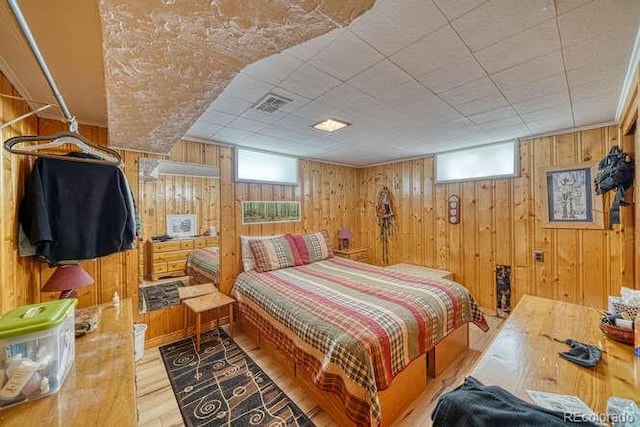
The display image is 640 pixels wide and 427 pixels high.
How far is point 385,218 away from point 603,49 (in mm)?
3442

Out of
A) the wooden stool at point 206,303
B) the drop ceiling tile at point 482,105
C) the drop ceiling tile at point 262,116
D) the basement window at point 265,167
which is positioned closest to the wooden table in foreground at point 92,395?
the wooden stool at point 206,303

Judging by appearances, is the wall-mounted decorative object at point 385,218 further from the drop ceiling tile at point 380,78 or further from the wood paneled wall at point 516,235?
the drop ceiling tile at point 380,78

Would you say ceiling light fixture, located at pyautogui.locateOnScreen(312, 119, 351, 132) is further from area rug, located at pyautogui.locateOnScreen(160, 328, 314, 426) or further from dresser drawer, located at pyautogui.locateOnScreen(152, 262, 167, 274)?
area rug, located at pyautogui.locateOnScreen(160, 328, 314, 426)

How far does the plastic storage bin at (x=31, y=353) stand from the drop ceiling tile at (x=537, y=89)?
2.95 metres

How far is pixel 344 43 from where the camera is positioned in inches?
53.1

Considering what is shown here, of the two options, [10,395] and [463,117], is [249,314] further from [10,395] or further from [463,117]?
[463,117]

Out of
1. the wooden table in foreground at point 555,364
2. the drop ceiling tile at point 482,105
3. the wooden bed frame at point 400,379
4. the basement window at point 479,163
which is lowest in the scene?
the wooden bed frame at point 400,379

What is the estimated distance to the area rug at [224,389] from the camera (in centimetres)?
176

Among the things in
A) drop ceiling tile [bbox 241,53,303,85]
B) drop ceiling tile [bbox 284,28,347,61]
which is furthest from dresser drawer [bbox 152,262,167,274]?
drop ceiling tile [bbox 284,28,347,61]

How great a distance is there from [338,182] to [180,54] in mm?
3969

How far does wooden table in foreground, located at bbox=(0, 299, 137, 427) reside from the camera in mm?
823

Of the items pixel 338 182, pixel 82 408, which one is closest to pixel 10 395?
pixel 82 408

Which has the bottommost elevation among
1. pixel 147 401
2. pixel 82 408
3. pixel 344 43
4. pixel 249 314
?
pixel 147 401

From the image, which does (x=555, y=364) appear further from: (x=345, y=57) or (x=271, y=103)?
(x=271, y=103)
